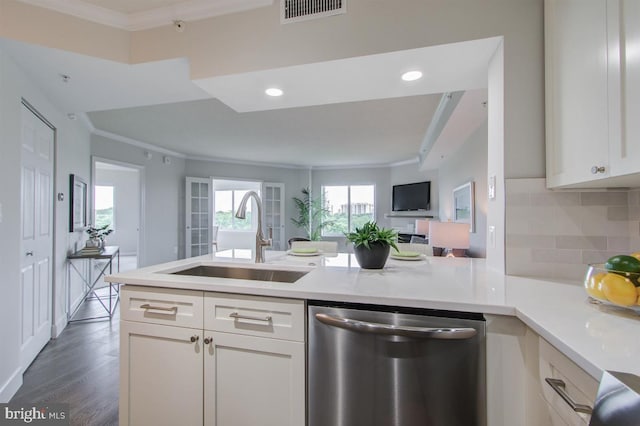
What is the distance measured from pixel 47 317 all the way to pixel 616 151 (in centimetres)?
411

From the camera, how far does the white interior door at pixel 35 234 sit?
7.29 ft

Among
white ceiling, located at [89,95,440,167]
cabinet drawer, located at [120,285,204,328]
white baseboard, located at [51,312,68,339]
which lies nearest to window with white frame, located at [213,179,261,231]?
white ceiling, located at [89,95,440,167]

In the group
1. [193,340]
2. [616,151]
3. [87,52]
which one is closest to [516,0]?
[616,151]

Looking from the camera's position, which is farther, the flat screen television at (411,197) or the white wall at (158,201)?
the flat screen television at (411,197)

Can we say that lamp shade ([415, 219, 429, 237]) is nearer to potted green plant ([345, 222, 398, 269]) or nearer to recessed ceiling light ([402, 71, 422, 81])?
recessed ceiling light ([402, 71, 422, 81])

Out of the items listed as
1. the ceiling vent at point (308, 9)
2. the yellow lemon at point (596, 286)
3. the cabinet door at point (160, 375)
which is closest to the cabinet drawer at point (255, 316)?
the cabinet door at point (160, 375)

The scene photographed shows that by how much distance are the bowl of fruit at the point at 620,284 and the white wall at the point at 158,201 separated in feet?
18.1

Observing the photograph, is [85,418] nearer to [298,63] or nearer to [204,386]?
[204,386]

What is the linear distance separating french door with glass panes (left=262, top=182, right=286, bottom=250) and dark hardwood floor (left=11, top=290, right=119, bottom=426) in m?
4.36

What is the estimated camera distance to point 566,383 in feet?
2.45

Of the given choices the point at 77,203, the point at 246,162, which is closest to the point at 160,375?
the point at 77,203

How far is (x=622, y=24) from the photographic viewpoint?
0.93m

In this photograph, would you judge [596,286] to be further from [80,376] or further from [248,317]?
[80,376]

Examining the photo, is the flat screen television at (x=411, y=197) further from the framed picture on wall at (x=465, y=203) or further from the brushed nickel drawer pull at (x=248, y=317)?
the brushed nickel drawer pull at (x=248, y=317)
